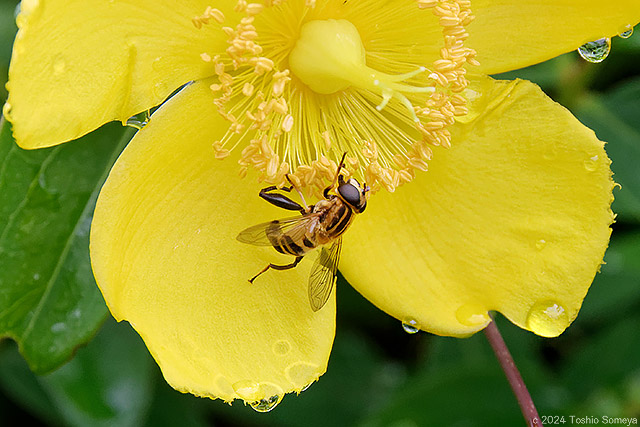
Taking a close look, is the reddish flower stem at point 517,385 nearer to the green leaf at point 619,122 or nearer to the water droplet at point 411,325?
the water droplet at point 411,325

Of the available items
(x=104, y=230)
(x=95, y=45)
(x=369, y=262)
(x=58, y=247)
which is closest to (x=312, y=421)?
(x=369, y=262)

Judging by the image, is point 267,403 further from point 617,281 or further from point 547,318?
point 617,281

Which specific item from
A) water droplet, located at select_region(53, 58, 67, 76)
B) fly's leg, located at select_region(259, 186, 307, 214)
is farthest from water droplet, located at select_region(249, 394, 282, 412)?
water droplet, located at select_region(53, 58, 67, 76)

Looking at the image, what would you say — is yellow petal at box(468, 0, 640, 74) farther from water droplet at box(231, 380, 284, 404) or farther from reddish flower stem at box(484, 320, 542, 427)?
water droplet at box(231, 380, 284, 404)

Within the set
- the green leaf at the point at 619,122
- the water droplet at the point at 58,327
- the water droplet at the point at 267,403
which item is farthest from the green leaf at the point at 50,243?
the green leaf at the point at 619,122

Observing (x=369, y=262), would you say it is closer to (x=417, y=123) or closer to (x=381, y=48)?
(x=417, y=123)
